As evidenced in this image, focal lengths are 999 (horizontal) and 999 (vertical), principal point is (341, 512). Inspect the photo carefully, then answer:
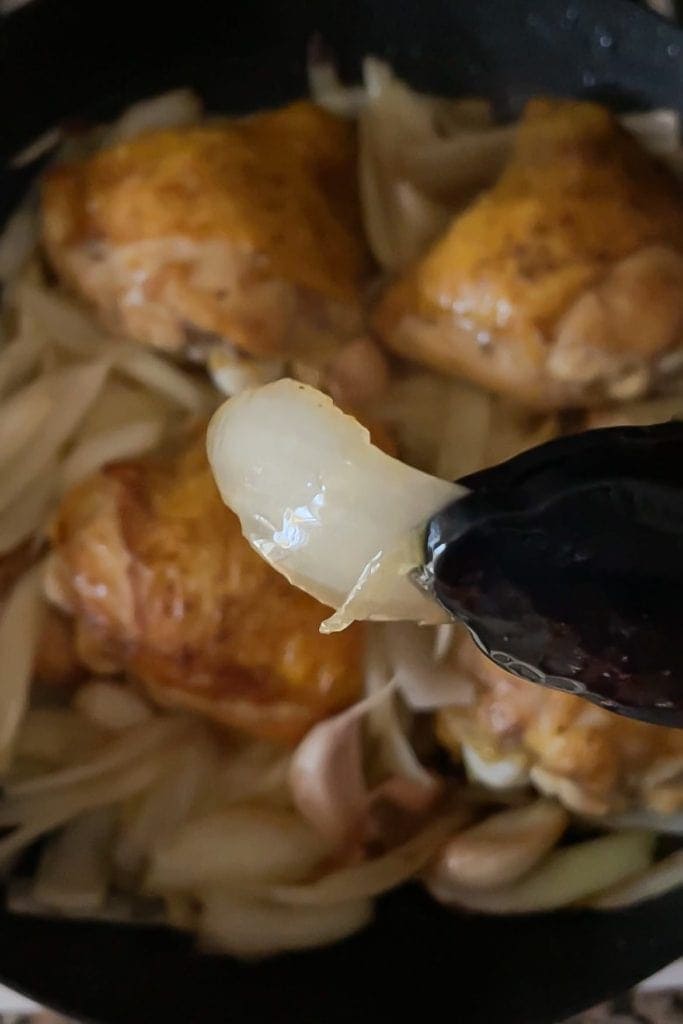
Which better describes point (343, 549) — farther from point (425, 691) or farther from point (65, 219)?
point (65, 219)

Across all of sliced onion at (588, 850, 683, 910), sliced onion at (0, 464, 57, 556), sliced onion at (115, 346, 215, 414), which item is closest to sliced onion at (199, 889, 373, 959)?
sliced onion at (588, 850, 683, 910)

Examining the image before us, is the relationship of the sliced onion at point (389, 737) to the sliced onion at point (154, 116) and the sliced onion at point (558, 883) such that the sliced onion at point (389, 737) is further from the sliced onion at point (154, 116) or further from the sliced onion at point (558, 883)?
the sliced onion at point (154, 116)

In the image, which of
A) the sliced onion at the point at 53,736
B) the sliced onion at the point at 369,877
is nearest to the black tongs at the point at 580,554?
the sliced onion at the point at 369,877

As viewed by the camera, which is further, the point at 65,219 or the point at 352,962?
the point at 65,219

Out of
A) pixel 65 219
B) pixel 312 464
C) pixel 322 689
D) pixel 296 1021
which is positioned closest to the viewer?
pixel 312 464

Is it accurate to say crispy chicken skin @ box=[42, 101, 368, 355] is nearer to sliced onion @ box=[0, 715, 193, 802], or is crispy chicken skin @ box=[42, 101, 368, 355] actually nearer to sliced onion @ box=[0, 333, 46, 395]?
sliced onion @ box=[0, 333, 46, 395]

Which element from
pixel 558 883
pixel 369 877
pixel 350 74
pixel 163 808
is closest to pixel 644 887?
pixel 558 883

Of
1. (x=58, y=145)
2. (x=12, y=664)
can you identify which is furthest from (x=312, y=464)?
(x=58, y=145)

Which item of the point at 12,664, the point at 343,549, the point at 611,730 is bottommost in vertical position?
the point at 611,730
